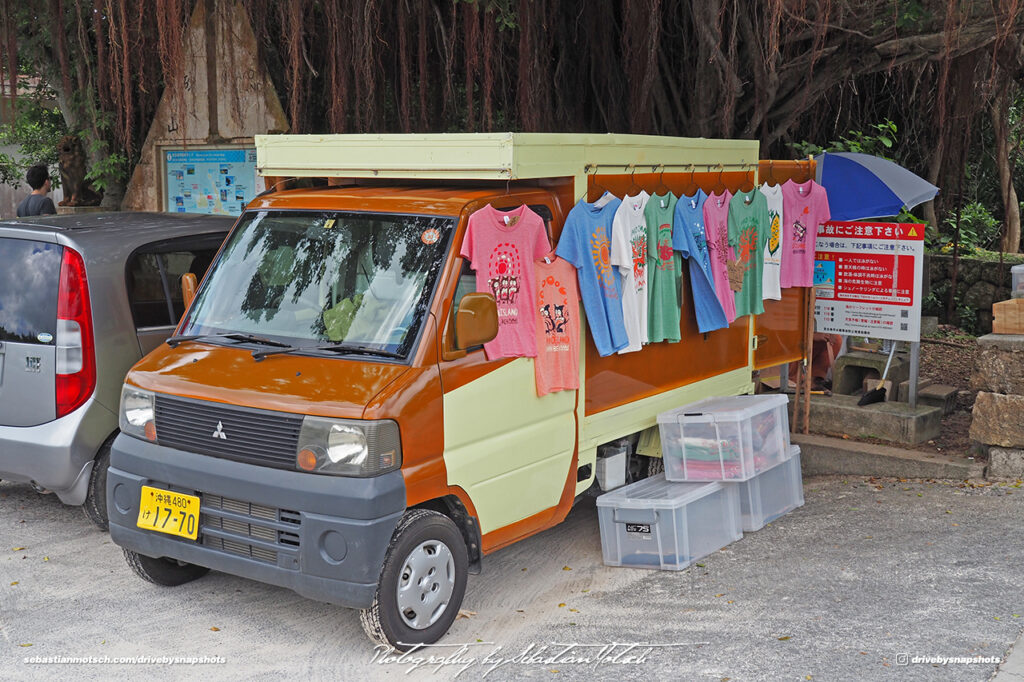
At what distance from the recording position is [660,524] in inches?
236

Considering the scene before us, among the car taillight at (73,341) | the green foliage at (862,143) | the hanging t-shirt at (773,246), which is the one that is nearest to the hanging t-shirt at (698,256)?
the hanging t-shirt at (773,246)

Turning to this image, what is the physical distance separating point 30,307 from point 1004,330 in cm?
651

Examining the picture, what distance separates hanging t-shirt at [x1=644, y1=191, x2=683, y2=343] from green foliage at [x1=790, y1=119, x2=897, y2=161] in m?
4.76

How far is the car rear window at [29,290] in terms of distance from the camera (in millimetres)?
6027

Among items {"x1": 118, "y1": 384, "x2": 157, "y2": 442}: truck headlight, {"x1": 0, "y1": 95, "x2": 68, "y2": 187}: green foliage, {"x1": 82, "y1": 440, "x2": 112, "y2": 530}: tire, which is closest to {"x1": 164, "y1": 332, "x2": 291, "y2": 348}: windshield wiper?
{"x1": 118, "y1": 384, "x2": 157, "y2": 442}: truck headlight

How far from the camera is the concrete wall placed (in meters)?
13.1

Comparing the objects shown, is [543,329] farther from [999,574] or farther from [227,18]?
[227,18]

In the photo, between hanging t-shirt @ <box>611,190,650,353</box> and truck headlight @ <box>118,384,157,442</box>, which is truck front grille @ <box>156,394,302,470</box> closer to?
truck headlight @ <box>118,384,157,442</box>

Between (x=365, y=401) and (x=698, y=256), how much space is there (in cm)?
285

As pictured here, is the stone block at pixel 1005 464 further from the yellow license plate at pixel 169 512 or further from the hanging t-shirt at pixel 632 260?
the yellow license plate at pixel 169 512

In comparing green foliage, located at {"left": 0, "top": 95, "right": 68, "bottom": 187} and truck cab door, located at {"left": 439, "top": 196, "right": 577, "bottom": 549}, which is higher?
green foliage, located at {"left": 0, "top": 95, "right": 68, "bottom": 187}

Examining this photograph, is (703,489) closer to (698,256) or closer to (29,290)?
(698,256)

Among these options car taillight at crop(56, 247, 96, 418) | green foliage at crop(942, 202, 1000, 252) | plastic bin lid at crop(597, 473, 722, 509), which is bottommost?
plastic bin lid at crop(597, 473, 722, 509)

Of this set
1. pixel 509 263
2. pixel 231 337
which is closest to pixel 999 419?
pixel 509 263
